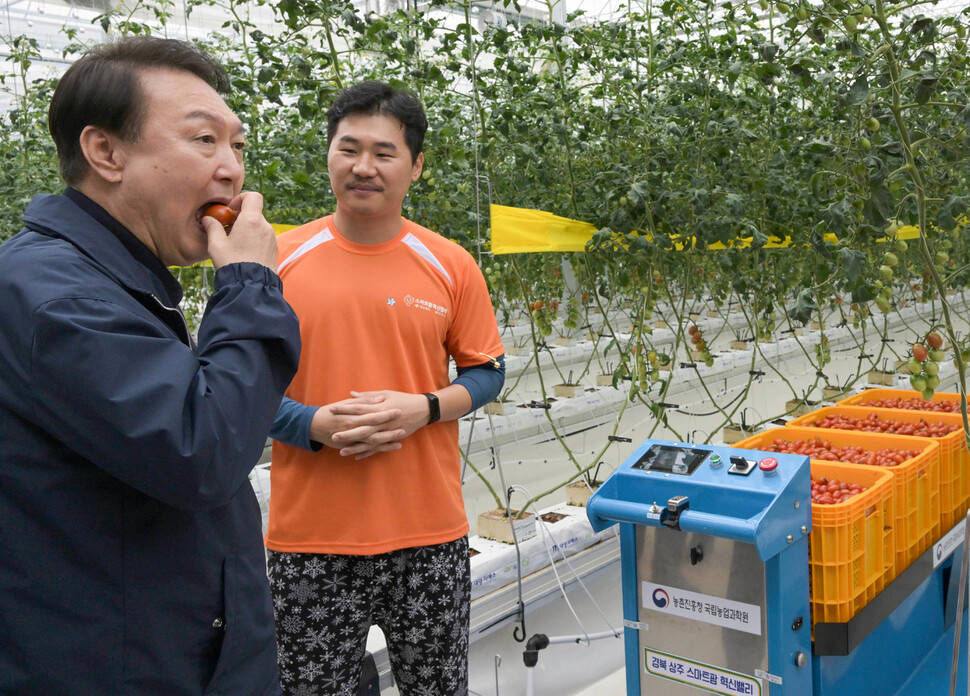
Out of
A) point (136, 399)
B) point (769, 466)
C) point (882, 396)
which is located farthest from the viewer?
point (882, 396)

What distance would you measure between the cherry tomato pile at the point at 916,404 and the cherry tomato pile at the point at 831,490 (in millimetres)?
1154

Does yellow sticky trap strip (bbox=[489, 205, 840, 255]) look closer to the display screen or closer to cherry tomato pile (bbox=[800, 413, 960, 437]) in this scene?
cherry tomato pile (bbox=[800, 413, 960, 437])

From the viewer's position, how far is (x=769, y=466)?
172cm

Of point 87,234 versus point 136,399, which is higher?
point 87,234

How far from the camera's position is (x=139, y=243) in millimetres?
899

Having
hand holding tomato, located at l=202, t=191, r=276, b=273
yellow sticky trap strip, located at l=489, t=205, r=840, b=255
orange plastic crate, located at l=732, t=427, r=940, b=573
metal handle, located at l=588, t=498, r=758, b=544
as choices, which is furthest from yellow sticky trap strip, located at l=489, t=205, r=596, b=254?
hand holding tomato, located at l=202, t=191, r=276, b=273

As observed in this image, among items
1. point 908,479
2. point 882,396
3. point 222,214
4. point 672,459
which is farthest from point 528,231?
point 222,214

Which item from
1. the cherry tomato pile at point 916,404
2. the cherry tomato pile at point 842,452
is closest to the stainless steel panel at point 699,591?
the cherry tomato pile at point 842,452

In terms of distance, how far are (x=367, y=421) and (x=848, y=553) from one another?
3.75ft

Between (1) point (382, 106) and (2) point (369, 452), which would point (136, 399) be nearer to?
(2) point (369, 452)

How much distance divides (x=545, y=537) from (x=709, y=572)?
1421mm

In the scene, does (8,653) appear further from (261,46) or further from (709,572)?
(261,46)

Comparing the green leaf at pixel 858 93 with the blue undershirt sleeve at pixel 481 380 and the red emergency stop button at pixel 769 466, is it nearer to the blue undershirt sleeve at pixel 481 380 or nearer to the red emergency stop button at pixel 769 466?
the red emergency stop button at pixel 769 466

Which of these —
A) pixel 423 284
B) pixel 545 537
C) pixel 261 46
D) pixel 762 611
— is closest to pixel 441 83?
pixel 261 46
